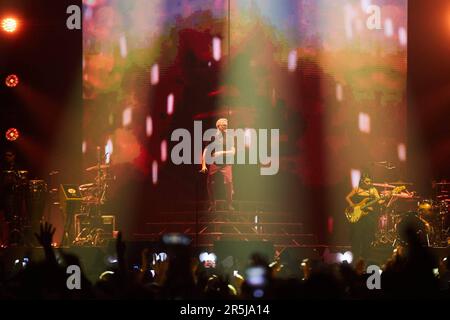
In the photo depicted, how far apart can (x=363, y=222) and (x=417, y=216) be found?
64cm

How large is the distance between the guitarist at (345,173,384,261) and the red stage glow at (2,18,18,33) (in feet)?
16.3

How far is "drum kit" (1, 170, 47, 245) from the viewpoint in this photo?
9.35m

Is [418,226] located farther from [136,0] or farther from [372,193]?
[136,0]

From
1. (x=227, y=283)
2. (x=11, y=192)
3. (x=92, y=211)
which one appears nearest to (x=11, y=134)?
(x=11, y=192)

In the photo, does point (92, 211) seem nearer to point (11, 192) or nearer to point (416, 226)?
point (11, 192)

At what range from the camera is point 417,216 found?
365 inches

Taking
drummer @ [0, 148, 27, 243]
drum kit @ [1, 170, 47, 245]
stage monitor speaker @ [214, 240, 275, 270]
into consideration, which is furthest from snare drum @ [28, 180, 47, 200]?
stage monitor speaker @ [214, 240, 275, 270]

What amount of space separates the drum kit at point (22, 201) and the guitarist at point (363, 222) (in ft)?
12.5

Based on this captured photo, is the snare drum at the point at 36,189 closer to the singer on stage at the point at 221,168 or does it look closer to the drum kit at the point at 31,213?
the drum kit at the point at 31,213

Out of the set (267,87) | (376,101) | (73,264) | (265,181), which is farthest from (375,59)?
(73,264)

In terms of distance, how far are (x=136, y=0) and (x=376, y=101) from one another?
3.54m

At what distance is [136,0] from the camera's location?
416 inches

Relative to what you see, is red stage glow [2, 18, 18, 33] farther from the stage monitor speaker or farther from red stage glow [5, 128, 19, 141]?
the stage monitor speaker
